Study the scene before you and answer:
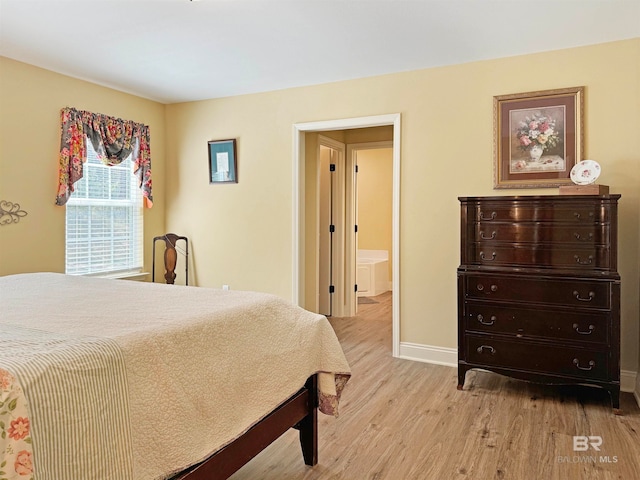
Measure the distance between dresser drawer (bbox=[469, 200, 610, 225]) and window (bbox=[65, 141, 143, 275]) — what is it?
3.41 metres

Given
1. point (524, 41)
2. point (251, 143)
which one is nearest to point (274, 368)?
point (524, 41)

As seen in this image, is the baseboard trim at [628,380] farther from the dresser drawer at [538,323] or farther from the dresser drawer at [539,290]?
the dresser drawer at [539,290]

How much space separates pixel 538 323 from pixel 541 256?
0.44m

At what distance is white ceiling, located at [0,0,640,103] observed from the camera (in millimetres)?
2758

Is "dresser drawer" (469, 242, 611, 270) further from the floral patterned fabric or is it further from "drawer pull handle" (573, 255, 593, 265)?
the floral patterned fabric

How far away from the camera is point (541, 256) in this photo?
3.04 meters

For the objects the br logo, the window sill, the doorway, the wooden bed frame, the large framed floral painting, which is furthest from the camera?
the doorway

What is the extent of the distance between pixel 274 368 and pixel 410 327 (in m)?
2.29

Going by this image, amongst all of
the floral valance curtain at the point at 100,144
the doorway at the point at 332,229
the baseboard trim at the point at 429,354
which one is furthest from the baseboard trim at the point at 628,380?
the floral valance curtain at the point at 100,144

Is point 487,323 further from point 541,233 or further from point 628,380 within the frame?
point 628,380

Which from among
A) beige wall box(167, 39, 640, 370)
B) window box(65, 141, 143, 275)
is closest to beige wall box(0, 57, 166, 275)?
window box(65, 141, 143, 275)

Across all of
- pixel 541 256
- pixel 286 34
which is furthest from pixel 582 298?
pixel 286 34

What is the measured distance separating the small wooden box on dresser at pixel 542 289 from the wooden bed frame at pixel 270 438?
1473 millimetres

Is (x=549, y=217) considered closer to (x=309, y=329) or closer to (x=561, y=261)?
(x=561, y=261)
